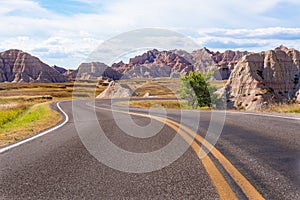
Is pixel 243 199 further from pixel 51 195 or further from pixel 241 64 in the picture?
pixel 241 64

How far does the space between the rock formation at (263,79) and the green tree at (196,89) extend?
5.01 m

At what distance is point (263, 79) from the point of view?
55375 mm

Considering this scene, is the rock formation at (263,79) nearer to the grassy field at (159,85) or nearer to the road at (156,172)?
the grassy field at (159,85)

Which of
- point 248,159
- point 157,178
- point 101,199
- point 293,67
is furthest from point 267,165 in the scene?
point 293,67

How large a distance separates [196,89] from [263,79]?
1266cm

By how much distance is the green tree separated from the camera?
48344mm

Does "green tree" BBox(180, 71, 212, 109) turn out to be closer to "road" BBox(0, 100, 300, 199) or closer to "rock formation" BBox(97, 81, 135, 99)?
"rock formation" BBox(97, 81, 135, 99)

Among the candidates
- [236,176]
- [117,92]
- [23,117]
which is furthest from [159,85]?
[236,176]

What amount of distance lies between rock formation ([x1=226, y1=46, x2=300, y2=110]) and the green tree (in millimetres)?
5009

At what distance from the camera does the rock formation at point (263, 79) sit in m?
51.2

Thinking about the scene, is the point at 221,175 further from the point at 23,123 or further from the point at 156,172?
the point at 23,123

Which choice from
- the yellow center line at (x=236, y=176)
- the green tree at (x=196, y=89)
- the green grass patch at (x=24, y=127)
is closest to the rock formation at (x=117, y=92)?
the green tree at (x=196, y=89)

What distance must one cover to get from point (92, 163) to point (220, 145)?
124 inches

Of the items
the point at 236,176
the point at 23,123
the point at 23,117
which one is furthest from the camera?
the point at 23,117
